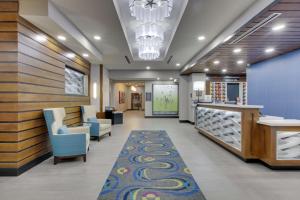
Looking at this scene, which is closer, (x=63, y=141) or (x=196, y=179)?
(x=196, y=179)

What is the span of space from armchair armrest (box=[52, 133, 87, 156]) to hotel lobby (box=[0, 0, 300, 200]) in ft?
0.07

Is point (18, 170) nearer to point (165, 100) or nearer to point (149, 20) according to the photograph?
point (149, 20)

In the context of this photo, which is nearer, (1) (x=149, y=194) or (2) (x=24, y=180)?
(1) (x=149, y=194)

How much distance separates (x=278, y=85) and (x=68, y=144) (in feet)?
21.4

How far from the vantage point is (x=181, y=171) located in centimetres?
369

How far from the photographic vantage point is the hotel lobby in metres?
3.12

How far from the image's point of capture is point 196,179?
10.9ft

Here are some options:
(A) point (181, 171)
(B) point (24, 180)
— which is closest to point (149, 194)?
(A) point (181, 171)

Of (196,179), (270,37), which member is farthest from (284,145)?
(270,37)

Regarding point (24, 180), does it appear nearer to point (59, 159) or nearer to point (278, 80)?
point (59, 159)

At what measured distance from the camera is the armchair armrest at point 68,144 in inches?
163

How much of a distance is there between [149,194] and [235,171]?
6.10 ft

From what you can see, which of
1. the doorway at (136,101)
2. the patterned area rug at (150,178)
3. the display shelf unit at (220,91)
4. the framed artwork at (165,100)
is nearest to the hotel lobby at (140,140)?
the patterned area rug at (150,178)

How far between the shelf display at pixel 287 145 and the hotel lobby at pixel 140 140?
2cm
